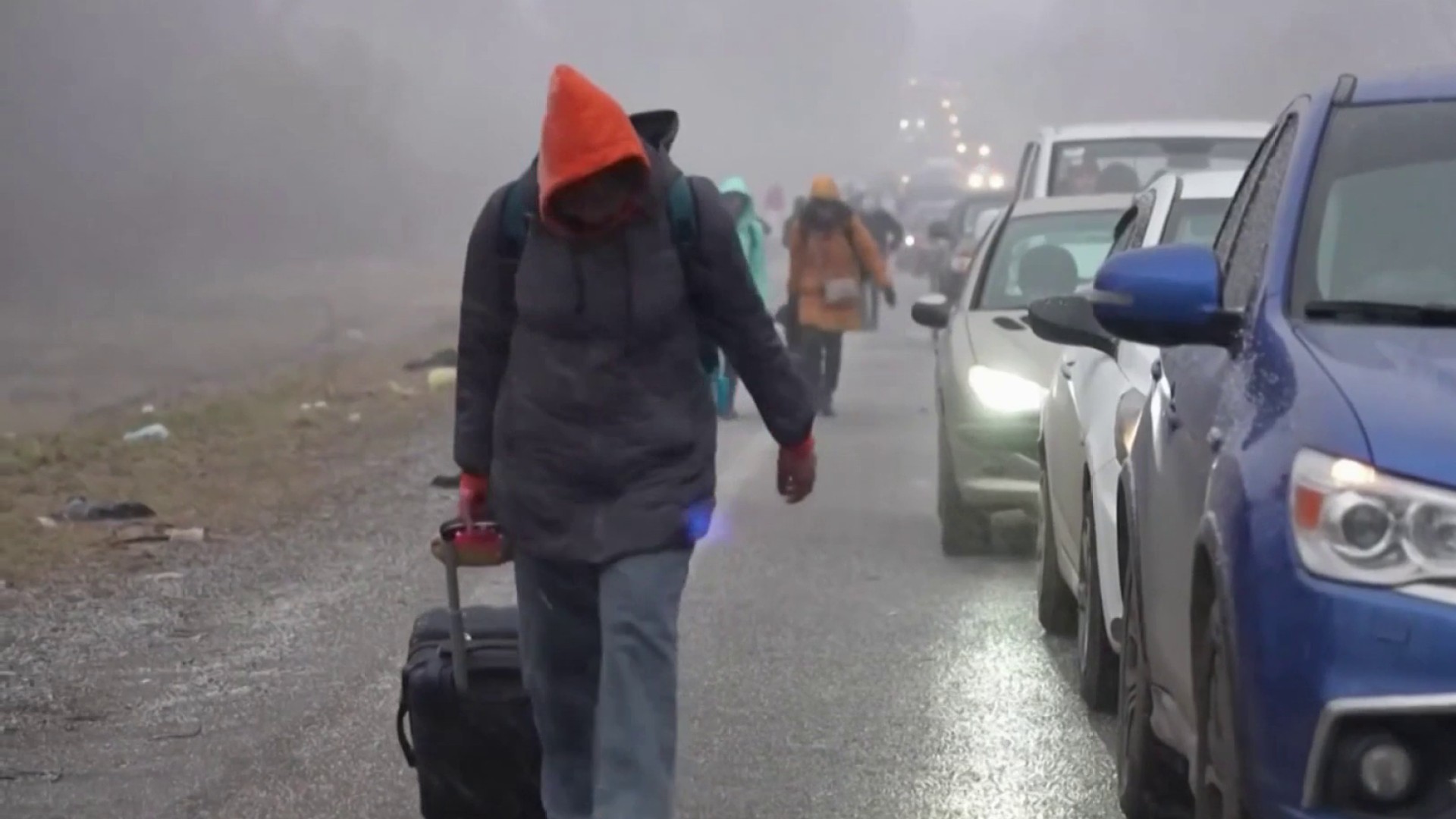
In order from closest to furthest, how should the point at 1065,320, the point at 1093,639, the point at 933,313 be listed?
the point at 1065,320, the point at 1093,639, the point at 933,313

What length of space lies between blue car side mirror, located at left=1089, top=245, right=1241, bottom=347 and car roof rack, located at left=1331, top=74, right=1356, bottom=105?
0.57m

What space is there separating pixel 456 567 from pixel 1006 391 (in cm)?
538

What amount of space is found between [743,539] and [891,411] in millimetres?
6705

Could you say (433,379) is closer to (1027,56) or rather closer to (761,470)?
(761,470)

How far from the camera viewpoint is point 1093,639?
700cm

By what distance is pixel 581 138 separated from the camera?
468cm

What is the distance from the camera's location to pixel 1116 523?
20.6ft

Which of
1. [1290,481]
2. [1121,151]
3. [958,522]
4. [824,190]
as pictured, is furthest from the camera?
[824,190]

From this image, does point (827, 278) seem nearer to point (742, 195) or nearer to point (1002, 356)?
point (742, 195)

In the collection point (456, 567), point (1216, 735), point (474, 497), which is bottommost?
point (1216, 735)

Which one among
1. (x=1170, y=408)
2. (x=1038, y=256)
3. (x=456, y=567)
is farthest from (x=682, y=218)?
(x=1038, y=256)

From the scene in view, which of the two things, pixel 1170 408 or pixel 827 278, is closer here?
pixel 1170 408

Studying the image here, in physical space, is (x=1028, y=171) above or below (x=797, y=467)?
above

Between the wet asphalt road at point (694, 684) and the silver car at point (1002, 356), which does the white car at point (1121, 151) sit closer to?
the silver car at point (1002, 356)
